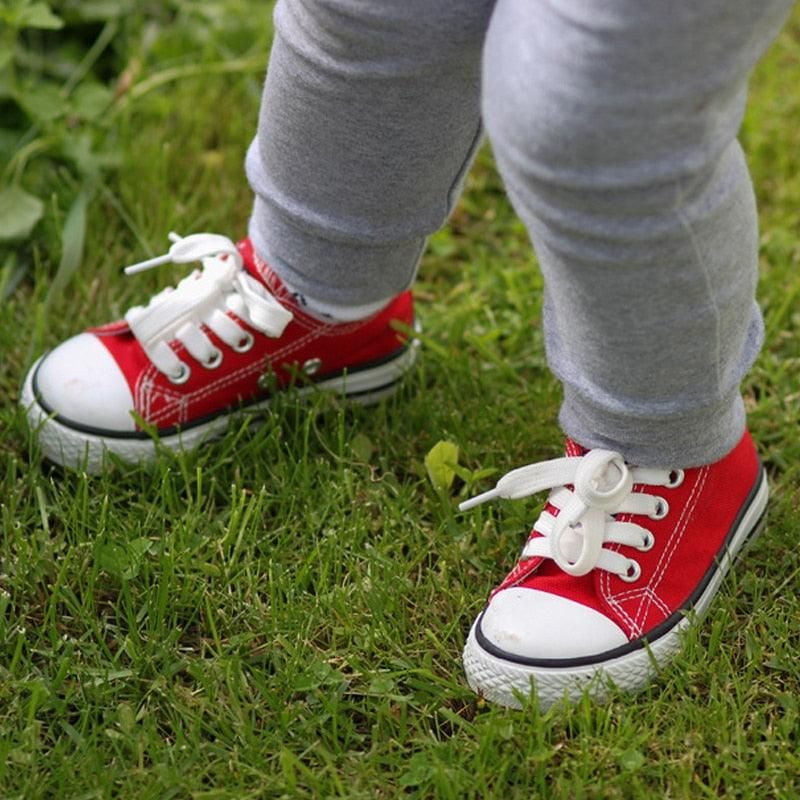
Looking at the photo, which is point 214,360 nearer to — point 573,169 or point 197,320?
point 197,320

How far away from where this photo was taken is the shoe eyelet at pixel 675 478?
1.16 meters

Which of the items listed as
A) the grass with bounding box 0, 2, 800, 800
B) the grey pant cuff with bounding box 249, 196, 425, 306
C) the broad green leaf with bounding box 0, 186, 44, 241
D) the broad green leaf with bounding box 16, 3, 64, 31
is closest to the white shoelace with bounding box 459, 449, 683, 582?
the grass with bounding box 0, 2, 800, 800

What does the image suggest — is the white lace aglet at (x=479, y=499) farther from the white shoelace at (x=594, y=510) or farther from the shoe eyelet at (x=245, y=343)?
the shoe eyelet at (x=245, y=343)

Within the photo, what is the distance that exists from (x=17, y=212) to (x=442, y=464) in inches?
28.4

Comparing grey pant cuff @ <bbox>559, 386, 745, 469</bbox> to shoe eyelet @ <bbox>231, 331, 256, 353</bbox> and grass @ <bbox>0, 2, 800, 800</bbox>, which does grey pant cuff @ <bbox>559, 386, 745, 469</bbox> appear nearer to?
grass @ <bbox>0, 2, 800, 800</bbox>

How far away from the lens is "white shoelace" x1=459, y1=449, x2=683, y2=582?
112 cm

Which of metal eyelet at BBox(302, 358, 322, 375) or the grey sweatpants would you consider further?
metal eyelet at BBox(302, 358, 322, 375)

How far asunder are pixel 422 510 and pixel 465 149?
38cm

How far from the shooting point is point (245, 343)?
139cm

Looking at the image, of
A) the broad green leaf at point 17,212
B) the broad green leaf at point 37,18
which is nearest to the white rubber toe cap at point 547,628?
the broad green leaf at point 17,212

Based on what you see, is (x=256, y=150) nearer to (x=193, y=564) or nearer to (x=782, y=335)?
(x=193, y=564)

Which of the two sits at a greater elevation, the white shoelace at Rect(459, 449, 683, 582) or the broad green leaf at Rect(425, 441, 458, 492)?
the white shoelace at Rect(459, 449, 683, 582)

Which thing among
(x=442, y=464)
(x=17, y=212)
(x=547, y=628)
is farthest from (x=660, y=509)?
(x=17, y=212)

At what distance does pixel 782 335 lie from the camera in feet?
5.23
